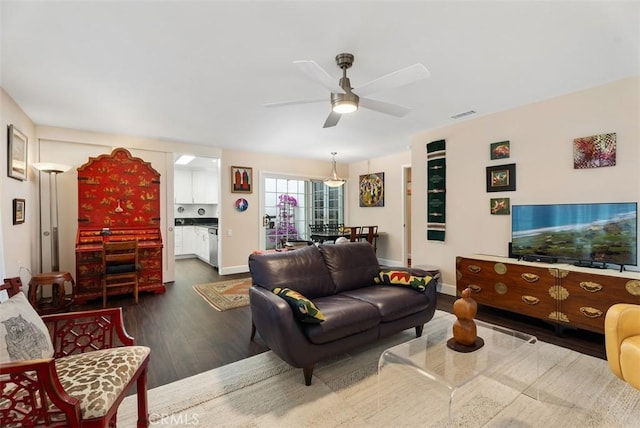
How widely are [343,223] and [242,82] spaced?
5061mm

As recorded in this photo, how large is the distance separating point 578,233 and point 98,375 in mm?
4076

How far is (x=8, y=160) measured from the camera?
3.03m

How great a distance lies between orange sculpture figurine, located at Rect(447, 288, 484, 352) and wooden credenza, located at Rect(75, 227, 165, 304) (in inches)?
168

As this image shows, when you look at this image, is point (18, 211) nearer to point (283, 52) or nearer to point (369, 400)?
point (283, 52)

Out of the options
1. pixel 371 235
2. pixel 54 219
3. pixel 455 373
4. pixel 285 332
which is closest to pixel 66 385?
pixel 285 332

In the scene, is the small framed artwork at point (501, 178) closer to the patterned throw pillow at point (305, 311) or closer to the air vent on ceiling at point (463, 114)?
the air vent on ceiling at point (463, 114)

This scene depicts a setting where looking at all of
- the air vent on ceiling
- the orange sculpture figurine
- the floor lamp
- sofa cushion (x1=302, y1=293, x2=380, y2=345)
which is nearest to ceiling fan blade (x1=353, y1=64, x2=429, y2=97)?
the orange sculpture figurine

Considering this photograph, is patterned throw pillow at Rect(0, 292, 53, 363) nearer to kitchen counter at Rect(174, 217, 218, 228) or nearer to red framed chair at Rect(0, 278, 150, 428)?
red framed chair at Rect(0, 278, 150, 428)

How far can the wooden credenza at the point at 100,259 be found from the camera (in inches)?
160

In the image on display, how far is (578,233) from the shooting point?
299 centimetres

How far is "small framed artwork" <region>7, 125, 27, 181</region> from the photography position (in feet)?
10.1

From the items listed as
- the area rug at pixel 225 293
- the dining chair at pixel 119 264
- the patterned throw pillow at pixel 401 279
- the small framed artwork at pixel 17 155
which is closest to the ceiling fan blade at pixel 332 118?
the patterned throw pillow at pixel 401 279

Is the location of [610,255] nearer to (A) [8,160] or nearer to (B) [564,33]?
(B) [564,33]

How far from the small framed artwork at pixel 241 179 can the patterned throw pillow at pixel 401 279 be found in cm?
370
